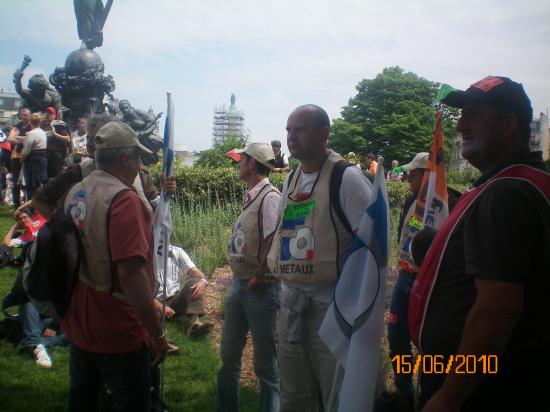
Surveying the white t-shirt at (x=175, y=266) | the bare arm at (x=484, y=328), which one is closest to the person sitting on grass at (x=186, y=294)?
the white t-shirt at (x=175, y=266)

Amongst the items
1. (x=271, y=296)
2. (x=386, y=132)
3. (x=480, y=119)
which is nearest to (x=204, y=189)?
(x=271, y=296)

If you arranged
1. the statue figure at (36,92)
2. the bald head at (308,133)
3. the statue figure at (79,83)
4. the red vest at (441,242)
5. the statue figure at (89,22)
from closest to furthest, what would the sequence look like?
the red vest at (441,242) < the bald head at (308,133) < the statue figure at (36,92) < the statue figure at (79,83) < the statue figure at (89,22)

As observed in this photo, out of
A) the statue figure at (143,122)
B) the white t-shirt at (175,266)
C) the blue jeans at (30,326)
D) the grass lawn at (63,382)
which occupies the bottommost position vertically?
the grass lawn at (63,382)

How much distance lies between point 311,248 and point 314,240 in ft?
0.17

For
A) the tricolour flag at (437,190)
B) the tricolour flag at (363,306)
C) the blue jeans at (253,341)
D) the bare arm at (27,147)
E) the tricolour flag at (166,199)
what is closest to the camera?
the tricolour flag at (363,306)

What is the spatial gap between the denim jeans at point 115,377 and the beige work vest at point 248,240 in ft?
3.77

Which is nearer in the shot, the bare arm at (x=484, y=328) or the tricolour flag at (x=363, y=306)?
the bare arm at (x=484, y=328)

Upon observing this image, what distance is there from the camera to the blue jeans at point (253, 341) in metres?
3.62

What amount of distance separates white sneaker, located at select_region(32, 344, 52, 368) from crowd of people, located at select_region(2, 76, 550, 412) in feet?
2.56

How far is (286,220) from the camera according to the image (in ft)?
10.6

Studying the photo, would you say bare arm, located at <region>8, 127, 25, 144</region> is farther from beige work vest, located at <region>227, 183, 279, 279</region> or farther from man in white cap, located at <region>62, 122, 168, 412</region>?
man in white cap, located at <region>62, 122, 168, 412</region>

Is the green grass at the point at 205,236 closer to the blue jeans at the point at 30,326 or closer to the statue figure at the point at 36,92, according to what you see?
the blue jeans at the point at 30,326

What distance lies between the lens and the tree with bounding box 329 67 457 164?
49.9m
